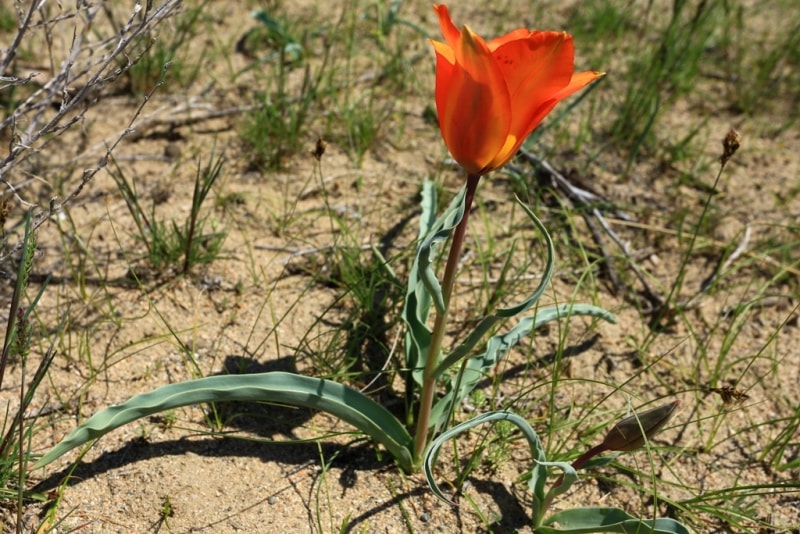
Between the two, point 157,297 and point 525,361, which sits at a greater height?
point 157,297

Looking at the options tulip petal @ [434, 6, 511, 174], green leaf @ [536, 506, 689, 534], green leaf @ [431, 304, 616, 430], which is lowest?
green leaf @ [536, 506, 689, 534]

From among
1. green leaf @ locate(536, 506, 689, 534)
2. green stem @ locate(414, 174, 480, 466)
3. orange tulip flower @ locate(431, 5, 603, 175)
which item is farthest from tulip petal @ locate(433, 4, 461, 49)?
green leaf @ locate(536, 506, 689, 534)

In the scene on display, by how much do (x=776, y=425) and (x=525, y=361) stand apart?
0.76m

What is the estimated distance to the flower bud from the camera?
161 cm

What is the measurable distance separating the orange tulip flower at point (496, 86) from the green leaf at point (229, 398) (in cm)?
64

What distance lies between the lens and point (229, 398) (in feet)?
5.76

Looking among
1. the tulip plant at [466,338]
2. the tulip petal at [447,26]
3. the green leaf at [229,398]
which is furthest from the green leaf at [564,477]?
the tulip petal at [447,26]

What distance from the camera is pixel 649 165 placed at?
3.26 meters

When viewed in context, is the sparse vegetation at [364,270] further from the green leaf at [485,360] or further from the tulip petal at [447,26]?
the tulip petal at [447,26]

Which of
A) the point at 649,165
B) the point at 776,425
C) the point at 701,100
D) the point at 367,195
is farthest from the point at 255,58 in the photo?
the point at 776,425

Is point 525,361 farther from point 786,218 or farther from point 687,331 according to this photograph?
point 786,218

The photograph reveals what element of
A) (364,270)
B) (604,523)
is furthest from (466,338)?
(364,270)

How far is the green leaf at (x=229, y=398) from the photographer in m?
1.72

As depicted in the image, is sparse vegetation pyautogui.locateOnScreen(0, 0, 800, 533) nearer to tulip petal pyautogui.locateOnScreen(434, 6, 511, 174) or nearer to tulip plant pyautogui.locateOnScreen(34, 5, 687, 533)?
tulip plant pyautogui.locateOnScreen(34, 5, 687, 533)
